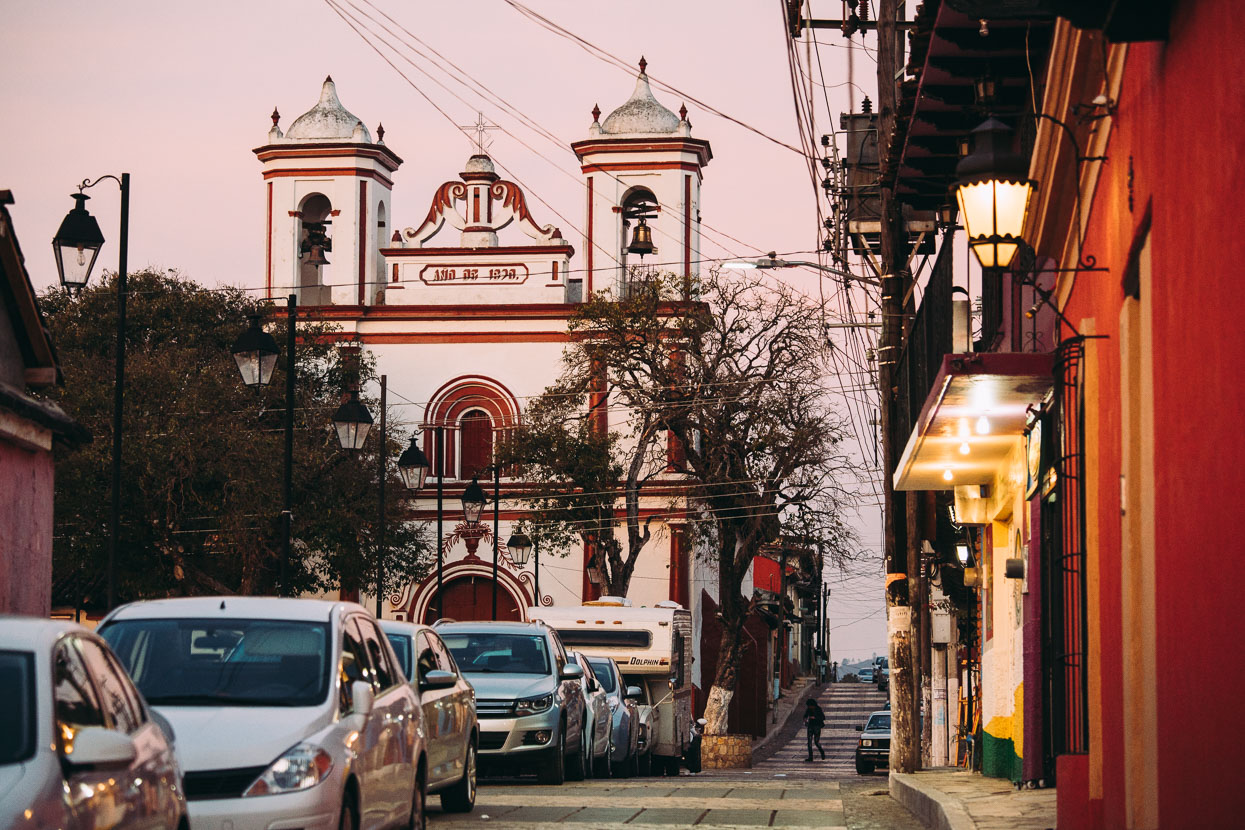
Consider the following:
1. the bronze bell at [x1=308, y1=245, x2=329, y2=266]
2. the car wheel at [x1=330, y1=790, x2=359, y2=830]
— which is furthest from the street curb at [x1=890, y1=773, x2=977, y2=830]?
the bronze bell at [x1=308, y1=245, x2=329, y2=266]

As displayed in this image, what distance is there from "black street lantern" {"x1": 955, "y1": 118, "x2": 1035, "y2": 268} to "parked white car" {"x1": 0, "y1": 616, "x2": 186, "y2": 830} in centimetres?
675

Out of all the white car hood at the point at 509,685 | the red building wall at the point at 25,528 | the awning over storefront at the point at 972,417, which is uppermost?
the awning over storefront at the point at 972,417

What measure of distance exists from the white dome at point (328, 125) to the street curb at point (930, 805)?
38710 millimetres

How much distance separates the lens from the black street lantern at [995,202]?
12.6m

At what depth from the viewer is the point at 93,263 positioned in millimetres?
20453

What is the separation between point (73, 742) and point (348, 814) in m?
3.80

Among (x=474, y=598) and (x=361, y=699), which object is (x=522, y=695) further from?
(x=474, y=598)

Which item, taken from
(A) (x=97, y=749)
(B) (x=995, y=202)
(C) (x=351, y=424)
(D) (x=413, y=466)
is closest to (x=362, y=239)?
(D) (x=413, y=466)

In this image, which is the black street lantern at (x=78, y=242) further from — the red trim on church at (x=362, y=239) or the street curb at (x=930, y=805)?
the red trim on church at (x=362, y=239)

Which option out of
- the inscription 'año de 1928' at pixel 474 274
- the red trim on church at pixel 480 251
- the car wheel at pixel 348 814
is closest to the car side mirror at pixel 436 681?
the car wheel at pixel 348 814

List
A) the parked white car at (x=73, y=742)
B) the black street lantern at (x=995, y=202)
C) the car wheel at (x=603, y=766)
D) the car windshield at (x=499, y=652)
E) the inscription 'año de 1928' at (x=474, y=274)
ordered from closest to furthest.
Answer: the parked white car at (x=73, y=742) < the black street lantern at (x=995, y=202) < the car windshield at (x=499, y=652) < the car wheel at (x=603, y=766) < the inscription 'año de 1928' at (x=474, y=274)

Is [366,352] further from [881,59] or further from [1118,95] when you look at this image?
[1118,95]

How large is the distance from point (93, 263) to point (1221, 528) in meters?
15.3

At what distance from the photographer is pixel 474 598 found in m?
55.2
